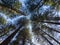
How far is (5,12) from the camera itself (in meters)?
1.24

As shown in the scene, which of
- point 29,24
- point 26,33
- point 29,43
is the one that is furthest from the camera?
point 29,24

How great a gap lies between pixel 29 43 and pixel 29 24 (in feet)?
1.05

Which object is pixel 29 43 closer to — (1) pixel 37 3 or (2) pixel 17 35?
(2) pixel 17 35

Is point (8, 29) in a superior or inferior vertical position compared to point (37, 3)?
inferior

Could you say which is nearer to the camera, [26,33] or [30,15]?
[26,33]

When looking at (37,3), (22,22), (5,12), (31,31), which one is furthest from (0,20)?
(37,3)

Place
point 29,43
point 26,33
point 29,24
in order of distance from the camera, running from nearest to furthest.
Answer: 1. point 29,43
2. point 26,33
3. point 29,24

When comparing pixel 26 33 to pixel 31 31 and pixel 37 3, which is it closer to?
pixel 31 31

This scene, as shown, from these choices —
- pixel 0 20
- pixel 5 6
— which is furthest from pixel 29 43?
pixel 5 6

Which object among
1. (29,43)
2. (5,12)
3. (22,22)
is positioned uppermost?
(5,12)

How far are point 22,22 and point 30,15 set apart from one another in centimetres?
11

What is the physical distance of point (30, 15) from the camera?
124 cm

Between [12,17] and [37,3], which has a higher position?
[37,3]

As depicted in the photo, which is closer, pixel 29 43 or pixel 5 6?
pixel 29 43
